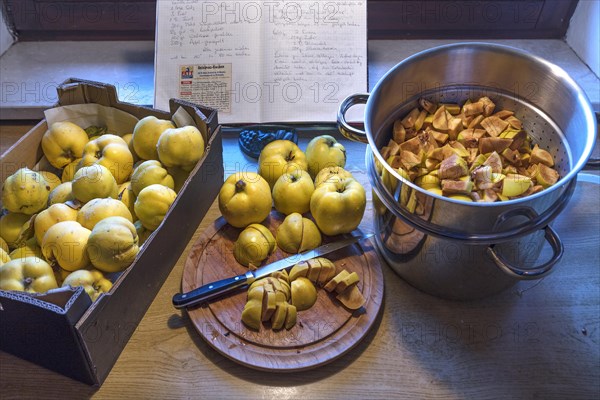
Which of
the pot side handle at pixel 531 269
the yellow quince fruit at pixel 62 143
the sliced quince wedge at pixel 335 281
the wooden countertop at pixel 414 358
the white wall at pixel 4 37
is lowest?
the wooden countertop at pixel 414 358

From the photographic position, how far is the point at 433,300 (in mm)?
800

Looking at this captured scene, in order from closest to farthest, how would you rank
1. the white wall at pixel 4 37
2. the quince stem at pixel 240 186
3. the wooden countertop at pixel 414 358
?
the wooden countertop at pixel 414 358, the quince stem at pixel 240 186, the white wall at pixel 4 37

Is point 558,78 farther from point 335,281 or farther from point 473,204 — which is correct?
point 335,281

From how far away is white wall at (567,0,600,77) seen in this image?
1.11m

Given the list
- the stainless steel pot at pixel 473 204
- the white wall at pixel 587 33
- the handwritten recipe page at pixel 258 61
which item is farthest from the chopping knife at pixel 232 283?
the white wall at pixel 587 33

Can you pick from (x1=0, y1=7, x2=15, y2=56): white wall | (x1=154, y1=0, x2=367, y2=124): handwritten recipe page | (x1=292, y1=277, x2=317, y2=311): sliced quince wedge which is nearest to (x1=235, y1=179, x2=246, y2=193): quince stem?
(x1=292, y1=277, x2=317, y2=311): sliced quince wedge

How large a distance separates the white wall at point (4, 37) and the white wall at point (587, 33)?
1.29 metres

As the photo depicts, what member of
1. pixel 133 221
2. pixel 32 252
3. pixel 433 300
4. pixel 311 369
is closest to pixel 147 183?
pixel 133 221

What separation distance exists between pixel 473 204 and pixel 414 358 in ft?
0.86

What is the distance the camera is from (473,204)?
59 centimetres

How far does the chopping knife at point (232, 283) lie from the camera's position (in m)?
0.75

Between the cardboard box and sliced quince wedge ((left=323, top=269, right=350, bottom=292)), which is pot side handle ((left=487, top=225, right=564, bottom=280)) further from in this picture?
the cardboard box

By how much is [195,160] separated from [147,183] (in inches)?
3.3

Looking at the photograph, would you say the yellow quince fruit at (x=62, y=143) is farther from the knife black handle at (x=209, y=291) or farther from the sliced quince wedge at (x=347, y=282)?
the sliced quince wedge at (x=347, y=282)
